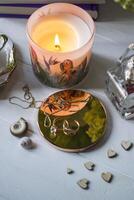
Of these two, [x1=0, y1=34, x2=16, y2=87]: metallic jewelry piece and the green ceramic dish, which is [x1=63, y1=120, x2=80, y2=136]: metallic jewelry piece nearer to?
the green ceramic dish

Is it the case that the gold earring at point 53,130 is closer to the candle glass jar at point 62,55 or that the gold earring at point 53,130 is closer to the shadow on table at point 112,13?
the candle glass jar at point 62,55

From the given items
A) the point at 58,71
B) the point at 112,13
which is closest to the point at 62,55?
the point at 58,71

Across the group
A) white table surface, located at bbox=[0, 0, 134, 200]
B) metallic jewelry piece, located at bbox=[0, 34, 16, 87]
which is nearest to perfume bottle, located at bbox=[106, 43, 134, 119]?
white table surface, located at bbox=[0, 0, 134, 200]

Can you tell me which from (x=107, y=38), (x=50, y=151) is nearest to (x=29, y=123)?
(x=50, y=151)

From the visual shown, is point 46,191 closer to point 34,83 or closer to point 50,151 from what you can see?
point 50,151

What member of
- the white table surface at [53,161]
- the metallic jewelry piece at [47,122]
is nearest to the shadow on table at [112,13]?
the white table surface at [53,161]
